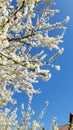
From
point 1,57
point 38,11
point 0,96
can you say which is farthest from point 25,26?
point 1,57

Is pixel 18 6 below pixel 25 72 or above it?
above

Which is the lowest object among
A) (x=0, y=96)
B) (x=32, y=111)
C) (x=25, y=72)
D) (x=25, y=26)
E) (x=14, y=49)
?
(x=25, y=72)

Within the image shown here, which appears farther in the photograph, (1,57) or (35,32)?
(35,32)

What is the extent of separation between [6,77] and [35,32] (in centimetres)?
123

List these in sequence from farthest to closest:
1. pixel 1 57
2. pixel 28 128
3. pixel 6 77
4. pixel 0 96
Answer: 1. pixel 28 128
2. pixel 0 96
3. pixel 6 77
4. pixel 1 57


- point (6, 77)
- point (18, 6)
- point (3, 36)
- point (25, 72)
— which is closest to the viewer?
point (3, 36)

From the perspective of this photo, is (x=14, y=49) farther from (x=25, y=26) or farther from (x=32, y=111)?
(x=32, y=111)

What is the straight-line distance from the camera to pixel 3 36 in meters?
3.72

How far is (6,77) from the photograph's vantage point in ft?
21.3

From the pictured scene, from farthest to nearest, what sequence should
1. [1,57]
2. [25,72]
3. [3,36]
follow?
[25,72]
[1,57]
[3,36]

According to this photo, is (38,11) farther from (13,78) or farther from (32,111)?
(32,111)

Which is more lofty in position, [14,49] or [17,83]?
[14,49]

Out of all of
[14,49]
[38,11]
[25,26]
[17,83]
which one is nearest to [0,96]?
[17,83]

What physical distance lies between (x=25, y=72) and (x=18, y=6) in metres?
1.41
